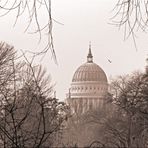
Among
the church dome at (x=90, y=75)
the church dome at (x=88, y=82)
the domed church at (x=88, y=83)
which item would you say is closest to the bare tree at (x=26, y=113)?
the domed church at (x=88, y=83)

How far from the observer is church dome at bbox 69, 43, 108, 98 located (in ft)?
381

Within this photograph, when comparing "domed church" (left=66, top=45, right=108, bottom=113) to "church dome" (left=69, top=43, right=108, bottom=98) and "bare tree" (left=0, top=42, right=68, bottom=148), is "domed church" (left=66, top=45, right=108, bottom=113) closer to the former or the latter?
"church dome" (left=69, top=43, right=108, bottom=98)

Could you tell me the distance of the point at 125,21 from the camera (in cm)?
369

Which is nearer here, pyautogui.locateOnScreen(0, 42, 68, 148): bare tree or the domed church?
pyautogui.locateOnScreen(0, 42, 68, 148): bare tree

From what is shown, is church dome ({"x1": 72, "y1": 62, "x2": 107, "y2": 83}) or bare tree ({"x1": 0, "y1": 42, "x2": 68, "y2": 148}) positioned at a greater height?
church dome ({"x1": 72, "y1": 62, "x2": 107, "y2": 83})

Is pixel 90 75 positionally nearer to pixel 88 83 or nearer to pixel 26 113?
pixel 88 83

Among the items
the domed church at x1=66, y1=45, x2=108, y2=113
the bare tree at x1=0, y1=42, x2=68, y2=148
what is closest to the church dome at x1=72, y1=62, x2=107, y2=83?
the domed church at x1=66, y1=45, x2=108, y2=113

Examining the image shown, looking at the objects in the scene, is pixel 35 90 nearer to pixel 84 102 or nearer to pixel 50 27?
pixel 50 27

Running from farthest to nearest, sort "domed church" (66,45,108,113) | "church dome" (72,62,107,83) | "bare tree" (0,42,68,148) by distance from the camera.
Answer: "church dome" (72,62,107,83), "domed church" (66,45,108,113), "bare tree" (0,42,68,148)

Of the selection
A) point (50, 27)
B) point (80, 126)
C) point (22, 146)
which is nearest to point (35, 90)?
point (22, 146)

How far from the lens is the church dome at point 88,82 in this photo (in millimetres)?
116188

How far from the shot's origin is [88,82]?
12119 cm

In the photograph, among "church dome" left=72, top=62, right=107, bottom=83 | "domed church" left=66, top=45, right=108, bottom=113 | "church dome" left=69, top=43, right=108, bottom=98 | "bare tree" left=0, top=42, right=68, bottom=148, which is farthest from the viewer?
"church dome" left=72, top=62, right=107, bottom=83

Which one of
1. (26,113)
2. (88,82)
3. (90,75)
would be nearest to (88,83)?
(88,82)
